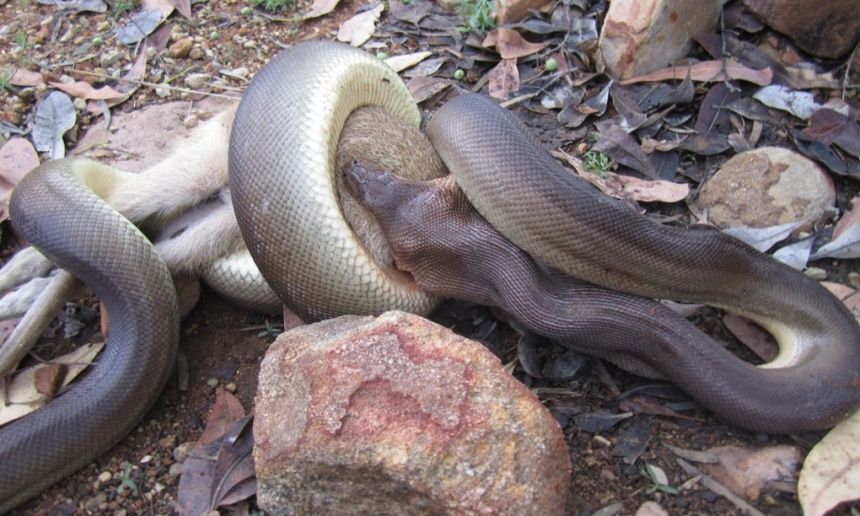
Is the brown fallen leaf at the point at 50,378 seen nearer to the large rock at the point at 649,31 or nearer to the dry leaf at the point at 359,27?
the dry leaf at the point at 359,27

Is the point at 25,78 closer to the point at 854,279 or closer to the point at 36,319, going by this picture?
the point at 36,319

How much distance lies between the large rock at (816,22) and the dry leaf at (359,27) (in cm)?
210

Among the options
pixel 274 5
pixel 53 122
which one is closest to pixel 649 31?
pixel 274 5

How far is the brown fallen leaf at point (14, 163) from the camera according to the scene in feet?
13.1

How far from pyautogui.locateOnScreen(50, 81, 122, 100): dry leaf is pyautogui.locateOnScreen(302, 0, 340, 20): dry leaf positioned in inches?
48.3

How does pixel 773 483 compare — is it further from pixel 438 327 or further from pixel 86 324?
pixel 86 324

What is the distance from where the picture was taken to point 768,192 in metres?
3.31

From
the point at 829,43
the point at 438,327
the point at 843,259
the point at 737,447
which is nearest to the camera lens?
the point at 438,327

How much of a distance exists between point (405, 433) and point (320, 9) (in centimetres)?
341

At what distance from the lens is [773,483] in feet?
8.29

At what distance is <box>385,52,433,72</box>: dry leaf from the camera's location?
4387mm

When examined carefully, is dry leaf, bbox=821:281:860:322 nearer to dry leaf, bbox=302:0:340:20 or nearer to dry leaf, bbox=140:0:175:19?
dry leaf, bbox=302:0:340:20

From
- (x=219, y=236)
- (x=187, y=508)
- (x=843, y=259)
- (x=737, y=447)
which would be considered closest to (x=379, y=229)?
(x=219, y=236)

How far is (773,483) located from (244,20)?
3.95 m
